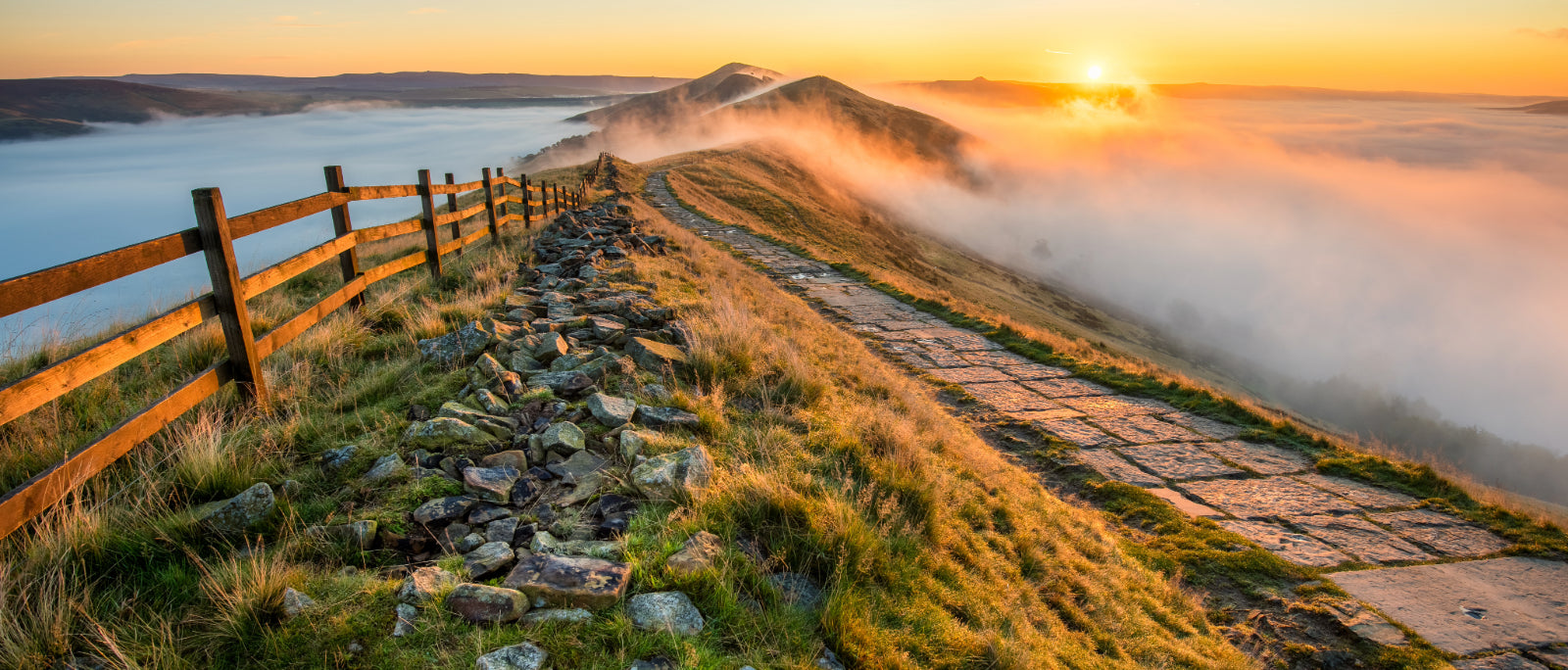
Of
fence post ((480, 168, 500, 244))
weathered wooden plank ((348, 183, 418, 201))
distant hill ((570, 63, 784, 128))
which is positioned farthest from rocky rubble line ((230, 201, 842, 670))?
distant hill ((570, 63, 784, 128))

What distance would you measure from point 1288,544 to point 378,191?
393 inches

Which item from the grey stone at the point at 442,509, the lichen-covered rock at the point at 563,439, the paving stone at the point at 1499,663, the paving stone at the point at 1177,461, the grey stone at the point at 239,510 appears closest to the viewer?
the grey stone at the point at 239,510

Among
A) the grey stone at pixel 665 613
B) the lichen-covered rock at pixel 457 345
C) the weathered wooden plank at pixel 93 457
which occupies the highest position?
the weathered wooden plank at pixel 93 457

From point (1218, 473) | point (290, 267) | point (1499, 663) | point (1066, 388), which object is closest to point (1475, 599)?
point (1499, 663)

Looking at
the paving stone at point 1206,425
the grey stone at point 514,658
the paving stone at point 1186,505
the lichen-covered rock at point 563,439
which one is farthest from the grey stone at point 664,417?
the paving stone at point 1206,425

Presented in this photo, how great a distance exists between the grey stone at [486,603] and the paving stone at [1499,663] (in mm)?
6106

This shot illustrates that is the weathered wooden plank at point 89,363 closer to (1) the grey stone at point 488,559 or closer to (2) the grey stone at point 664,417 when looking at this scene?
(1) the grey stone at point 488,559

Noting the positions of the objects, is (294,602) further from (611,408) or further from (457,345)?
(457,345)

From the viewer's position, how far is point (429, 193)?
325 inches

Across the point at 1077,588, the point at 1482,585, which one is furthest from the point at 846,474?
the point at 1482,585

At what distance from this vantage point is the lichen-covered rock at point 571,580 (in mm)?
2469

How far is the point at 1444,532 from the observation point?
6246mm

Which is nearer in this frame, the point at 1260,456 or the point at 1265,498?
the point at 1265,498

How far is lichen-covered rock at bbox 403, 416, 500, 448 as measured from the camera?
3.62 metres
